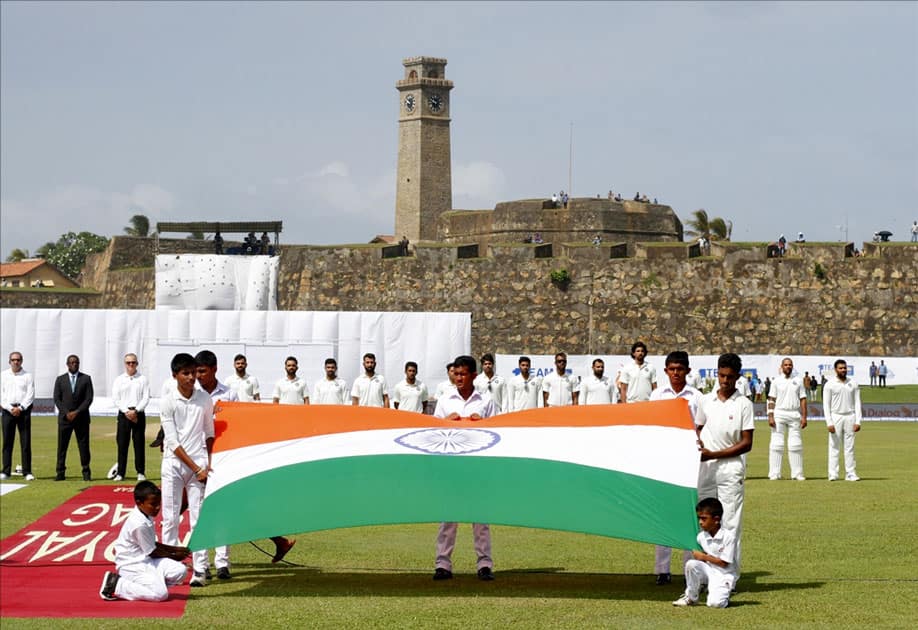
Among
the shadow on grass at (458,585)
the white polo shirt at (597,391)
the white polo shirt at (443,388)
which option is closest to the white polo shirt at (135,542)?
the shadow on grass at (458,585)

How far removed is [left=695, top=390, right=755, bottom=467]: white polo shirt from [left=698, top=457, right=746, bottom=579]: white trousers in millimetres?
56

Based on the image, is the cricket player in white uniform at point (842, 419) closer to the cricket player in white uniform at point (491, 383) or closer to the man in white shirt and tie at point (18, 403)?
the cricket player in white uniform at point (491, 383)

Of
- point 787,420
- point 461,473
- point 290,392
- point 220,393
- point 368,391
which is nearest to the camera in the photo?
point 461,473

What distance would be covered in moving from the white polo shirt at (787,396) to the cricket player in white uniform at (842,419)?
0.45 metres

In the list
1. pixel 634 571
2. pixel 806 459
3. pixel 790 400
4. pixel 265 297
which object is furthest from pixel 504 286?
pixel 634 571

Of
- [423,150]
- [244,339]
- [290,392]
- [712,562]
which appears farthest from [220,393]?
[423,150]

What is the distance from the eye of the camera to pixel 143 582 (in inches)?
367

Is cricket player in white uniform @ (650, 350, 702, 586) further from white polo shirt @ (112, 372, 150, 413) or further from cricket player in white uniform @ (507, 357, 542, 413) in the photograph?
cricket player in white uniform @ (507, 357, 542, 413)

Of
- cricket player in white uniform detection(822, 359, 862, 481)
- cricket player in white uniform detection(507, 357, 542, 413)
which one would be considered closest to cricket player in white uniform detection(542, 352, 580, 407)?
cricket player in white uniform detection(507, 357, 542, 413)

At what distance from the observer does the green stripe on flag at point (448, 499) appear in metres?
9.52

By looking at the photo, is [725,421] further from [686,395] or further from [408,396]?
[408,396]

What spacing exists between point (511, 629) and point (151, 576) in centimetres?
251

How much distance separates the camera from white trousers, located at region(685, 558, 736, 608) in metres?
9.24

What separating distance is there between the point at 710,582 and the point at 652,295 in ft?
107
